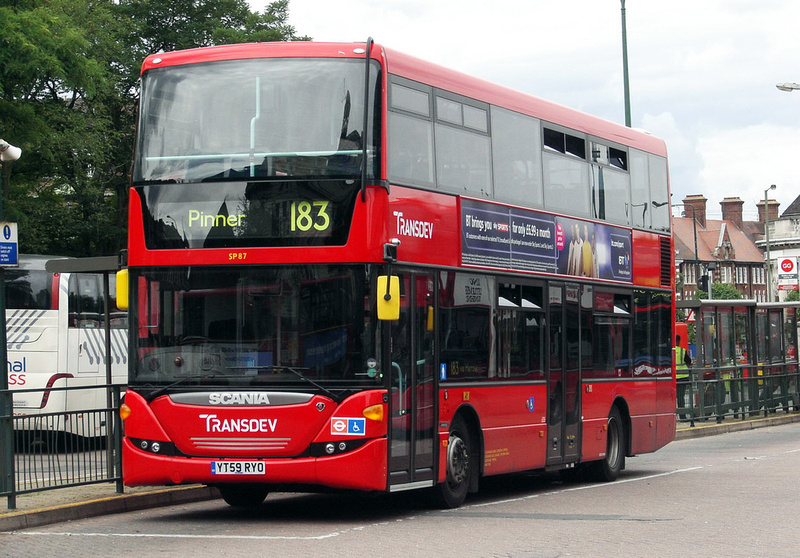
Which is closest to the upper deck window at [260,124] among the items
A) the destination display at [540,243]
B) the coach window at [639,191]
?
the destination display at [540,243]

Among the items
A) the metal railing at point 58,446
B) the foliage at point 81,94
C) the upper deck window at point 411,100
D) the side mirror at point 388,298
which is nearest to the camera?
the side mirror at point 388,298

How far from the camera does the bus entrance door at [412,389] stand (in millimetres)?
12766

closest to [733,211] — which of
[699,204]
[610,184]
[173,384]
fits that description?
[699,204]

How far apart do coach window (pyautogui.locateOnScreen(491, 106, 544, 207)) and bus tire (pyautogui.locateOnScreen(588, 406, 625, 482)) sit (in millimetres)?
3996

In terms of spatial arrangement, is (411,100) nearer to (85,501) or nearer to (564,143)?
(564,143)

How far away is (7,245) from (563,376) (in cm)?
700

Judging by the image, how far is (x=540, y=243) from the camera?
1619 cm

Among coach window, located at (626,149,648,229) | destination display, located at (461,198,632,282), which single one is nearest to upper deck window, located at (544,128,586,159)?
destination display, located at (461,198,632,282)

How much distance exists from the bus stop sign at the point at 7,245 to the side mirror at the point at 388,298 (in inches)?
175

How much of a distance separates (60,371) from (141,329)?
1143 centimetres

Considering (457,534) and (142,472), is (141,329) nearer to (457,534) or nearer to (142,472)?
(142,472)

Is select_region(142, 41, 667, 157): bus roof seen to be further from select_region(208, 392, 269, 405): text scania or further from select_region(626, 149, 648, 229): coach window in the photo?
select_region(208, 392, 269, 405): text scania

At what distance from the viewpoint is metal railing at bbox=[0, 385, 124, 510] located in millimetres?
13297

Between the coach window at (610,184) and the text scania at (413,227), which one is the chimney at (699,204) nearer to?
the coach window at (610,184)
